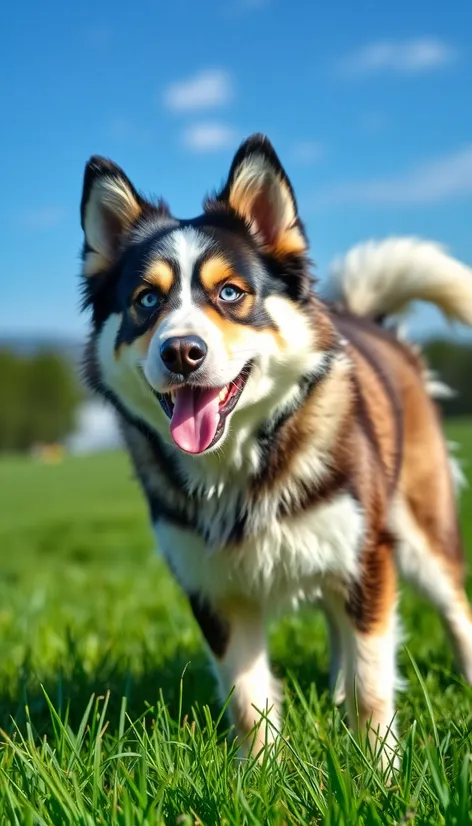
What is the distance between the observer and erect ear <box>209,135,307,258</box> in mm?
3186

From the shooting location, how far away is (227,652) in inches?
131

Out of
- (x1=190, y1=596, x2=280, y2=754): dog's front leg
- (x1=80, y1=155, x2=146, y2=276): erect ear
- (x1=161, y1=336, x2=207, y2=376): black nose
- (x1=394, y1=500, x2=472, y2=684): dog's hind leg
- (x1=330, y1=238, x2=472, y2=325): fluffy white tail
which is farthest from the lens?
(x1=330, y1=238, x2=472, y2=325): fluffy white tail

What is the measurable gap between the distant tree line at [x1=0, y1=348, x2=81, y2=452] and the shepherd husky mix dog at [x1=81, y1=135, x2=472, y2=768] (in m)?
48.3

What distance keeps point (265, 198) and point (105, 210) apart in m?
0.61

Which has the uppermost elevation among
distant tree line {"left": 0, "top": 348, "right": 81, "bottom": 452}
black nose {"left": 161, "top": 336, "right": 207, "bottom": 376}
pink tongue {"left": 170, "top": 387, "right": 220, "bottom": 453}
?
black nose {"left": 161, "top": 336, "right": 207, "bottom": 376}

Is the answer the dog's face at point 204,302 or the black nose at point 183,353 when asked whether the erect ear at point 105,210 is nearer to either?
the dog's face at point 204,302

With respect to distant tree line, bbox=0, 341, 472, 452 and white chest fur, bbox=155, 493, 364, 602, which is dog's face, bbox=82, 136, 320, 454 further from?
distant tree line, bbox=0, 341, 472, 452

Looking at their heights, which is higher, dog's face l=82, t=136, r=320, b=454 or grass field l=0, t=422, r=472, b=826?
dog's face l=82, t=136, r=320, b=454

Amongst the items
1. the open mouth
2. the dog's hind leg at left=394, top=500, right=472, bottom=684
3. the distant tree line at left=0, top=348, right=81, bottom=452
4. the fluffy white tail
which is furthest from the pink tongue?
the distant tree line at left=0, top=348, right=81, bottom=452

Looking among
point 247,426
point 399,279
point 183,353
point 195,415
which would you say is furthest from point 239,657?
point 399,279

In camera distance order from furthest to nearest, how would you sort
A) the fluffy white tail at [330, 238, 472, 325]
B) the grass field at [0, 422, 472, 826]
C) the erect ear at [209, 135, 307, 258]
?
the fluffy white tail at [330, 238, 472, 325] < the erect ear at [209, 135, 307, 258] < the grass field at [0, 422, 472, 826]

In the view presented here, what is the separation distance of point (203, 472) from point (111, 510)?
13.6m

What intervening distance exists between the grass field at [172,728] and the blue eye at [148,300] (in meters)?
1.15

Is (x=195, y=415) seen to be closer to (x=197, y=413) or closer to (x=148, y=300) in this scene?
(x=197, y=413)
